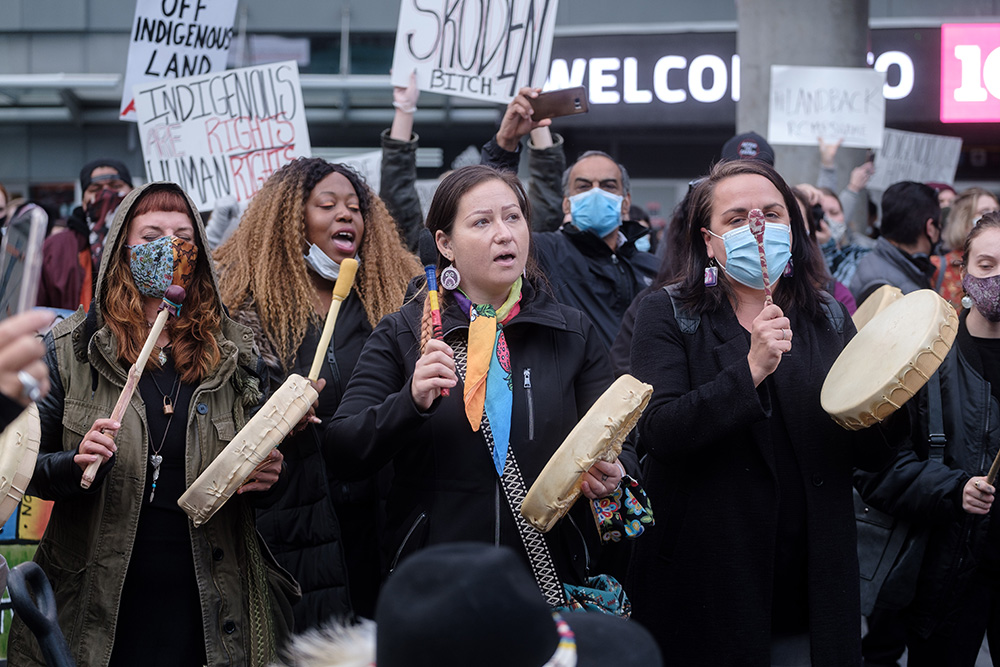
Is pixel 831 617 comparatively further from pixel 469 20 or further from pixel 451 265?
pixel 469 20

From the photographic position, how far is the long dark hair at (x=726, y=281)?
125 inches

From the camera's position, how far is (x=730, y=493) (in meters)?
2.95

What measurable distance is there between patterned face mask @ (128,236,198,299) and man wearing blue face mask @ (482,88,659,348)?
1609 millimetres

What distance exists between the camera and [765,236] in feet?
10.1

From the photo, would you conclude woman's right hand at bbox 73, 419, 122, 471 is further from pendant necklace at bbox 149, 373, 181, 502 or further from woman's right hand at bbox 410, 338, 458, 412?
woman's right hand at bbox 410, 338, 458, 412

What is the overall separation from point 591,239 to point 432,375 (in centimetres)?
244

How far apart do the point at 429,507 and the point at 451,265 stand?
707 millimetres

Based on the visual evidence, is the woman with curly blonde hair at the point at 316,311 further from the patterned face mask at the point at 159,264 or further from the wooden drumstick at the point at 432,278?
the wooden drumstick at the point at 432,278

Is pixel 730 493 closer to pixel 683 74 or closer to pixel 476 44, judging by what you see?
pixel 476 44

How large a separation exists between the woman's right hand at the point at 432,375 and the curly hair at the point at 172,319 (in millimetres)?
824

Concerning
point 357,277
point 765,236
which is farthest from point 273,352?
point 765,236

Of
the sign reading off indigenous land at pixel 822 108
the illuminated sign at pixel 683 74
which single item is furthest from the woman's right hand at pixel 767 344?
the illuminated sign at pixel 683 74

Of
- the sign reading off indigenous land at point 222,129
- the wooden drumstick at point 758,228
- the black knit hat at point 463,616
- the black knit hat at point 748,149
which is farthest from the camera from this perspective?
Result: the sign reading off indigenous land at point 222,129

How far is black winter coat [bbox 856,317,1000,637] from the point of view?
3.65 meters
